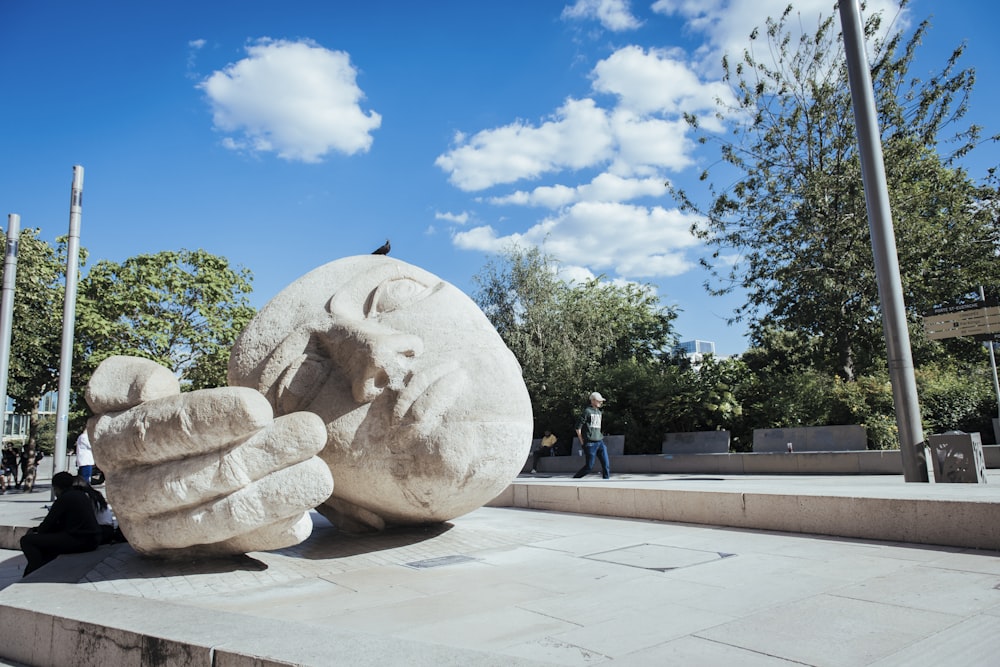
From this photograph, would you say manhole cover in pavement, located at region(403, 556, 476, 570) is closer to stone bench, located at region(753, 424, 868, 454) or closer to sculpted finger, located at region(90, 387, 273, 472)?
sculpted finger, located at region(90, 387, 273, 472)

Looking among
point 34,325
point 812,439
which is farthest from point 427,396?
point 34,325

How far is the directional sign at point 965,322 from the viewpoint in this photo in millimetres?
12836

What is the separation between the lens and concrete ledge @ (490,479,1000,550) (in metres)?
5.56

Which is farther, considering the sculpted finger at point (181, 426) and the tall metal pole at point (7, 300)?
the tall metal pole at point (7, 300)

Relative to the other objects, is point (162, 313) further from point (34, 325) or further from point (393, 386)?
point (393, 386)

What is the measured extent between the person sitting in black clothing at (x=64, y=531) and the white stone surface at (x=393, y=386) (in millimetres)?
1997

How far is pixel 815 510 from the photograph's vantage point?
657 cm

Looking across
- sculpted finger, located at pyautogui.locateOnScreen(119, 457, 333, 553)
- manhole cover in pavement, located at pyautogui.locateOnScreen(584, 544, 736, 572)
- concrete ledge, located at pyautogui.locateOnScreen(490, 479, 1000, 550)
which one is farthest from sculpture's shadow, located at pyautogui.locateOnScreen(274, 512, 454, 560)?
concrete ledge, located at pyautogui.locateOnScreen(490, 479, 1000, 550)

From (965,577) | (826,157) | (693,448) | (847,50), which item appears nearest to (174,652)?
(965,577)

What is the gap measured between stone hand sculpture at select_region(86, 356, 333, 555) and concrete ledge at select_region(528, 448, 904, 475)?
1098 cm

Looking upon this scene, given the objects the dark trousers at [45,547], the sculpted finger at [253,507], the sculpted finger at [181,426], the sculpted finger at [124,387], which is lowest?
the dark trousers at [45,547]

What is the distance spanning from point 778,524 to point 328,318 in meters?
4.87

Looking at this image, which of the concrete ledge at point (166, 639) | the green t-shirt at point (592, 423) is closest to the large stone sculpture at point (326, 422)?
the concrete ledge at point (166, 639)

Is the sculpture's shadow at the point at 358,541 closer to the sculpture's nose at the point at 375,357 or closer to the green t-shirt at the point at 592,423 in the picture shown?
the sculpture's nose at the point at 375,357
